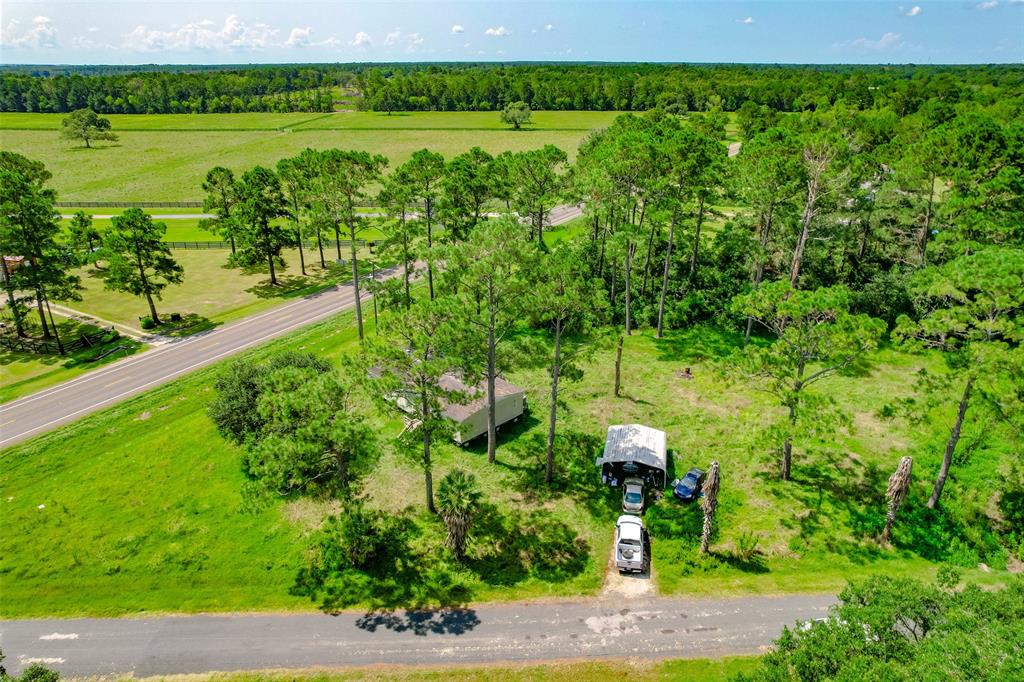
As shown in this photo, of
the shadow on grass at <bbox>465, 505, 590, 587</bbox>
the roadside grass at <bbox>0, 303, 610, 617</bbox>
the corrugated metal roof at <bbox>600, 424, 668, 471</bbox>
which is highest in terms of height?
the corrugated metal roof at <bbox>600, 424, 668, 471</bbox>

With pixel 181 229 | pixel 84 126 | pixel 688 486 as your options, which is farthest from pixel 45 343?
pixel 84 126

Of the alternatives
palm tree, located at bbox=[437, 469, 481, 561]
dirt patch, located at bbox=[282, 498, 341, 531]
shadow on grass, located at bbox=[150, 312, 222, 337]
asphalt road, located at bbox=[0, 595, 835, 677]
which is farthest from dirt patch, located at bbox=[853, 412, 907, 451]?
shadow on grass, located at bbox=[150, 312, 222, 337]

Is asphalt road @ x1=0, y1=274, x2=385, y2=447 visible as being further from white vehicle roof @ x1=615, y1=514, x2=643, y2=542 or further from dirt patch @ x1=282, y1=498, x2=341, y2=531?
white vehicle roof @ x1=615, y1=514, x2=643, y2=542

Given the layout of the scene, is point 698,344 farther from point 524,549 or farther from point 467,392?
point 524,549

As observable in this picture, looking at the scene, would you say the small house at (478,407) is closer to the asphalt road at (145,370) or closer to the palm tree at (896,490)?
the palm tree at (896,490)

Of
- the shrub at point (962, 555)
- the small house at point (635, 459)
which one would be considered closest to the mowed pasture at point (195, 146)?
the small house at point (635, 459)

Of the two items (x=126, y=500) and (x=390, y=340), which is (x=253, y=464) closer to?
(x=390, y=340)

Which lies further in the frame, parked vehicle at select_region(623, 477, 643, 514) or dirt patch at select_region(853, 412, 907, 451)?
dirt patch at select_region(853, 412, 907, 451)
